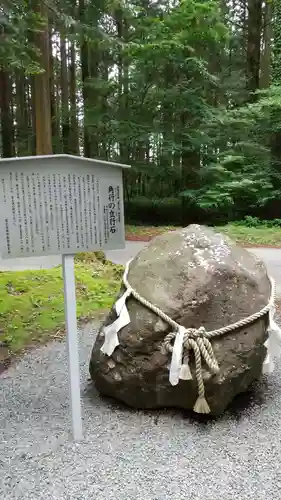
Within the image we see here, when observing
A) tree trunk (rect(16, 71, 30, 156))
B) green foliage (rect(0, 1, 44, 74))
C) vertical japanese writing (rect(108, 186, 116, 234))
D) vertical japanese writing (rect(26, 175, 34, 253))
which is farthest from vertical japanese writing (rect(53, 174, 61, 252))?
tree trunk (rect(16, 71, 30, 156))

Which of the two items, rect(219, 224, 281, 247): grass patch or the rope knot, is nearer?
the rope knot

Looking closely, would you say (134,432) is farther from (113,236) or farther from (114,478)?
(113,236)

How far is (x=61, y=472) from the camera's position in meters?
2.22

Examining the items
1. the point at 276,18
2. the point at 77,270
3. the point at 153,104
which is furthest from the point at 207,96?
the point at 77,270

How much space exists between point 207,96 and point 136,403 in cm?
1099

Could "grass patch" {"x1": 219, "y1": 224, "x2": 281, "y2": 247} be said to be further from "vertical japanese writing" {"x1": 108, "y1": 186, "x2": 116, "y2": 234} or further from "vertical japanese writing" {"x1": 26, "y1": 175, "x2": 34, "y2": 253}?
"vertical japanese writing" {"x1": 26, "y1": 175, "x2": 34, "y2": 253}

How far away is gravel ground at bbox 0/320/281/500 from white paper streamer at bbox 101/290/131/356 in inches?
16.7

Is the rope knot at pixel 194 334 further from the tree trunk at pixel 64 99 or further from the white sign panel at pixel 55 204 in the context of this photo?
the tree trunk at pixel 64 99

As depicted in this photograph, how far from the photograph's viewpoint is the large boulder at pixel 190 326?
259 centimetres

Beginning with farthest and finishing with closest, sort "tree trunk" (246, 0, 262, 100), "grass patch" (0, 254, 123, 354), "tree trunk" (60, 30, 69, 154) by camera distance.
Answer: "tree trunk" (60, 30, 69, 154), "tree trunk" (246, 0, 262, 100), "grass patch" (0, 254, 123, 354)

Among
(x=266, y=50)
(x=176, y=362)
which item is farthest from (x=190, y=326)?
(x=266, y=50)

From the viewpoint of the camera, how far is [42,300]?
4801 mm

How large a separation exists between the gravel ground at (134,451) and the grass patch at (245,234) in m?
7.10

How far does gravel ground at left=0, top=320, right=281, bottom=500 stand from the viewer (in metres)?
2.10
